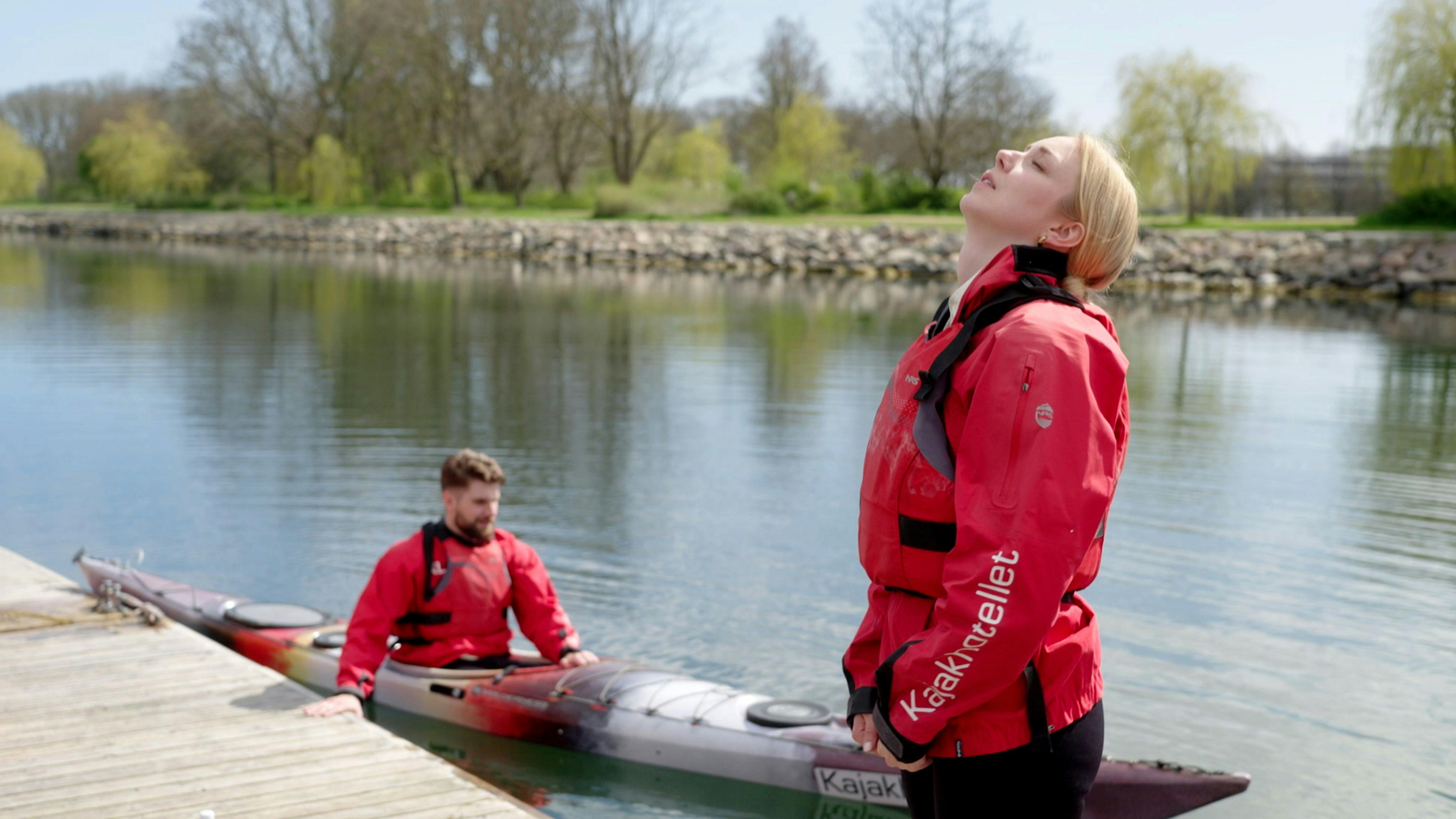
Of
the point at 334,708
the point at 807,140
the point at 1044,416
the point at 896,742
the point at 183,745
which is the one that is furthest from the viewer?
the point at 807,140

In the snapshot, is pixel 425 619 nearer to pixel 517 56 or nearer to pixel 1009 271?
pixel 1009 271

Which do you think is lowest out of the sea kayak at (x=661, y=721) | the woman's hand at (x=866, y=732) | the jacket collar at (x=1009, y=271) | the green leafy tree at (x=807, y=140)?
the sea kayak at (x=661, y=721)

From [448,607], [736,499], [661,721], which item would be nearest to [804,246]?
[736,499]

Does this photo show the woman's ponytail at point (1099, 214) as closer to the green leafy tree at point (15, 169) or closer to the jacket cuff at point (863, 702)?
the jacket cuff at point (863, 702)

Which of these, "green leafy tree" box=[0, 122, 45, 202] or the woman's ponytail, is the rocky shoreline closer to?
"green leafy tree" box=[0, 122, 45, 202]

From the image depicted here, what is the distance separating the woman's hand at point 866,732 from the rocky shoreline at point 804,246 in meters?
33.1

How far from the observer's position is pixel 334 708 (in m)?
4.58

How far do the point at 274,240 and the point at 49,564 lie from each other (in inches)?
1815

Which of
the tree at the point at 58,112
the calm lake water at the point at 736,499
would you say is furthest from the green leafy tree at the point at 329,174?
the tree at the point at 58,112

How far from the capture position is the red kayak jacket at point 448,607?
16.7ft

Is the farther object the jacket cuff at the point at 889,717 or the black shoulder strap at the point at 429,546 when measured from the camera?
the black shoulder strap at the point at 429,546

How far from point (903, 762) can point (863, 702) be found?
11 cm

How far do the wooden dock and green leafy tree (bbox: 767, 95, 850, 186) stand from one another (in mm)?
49854

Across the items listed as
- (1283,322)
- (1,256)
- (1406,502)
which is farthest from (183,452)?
(1,256)
